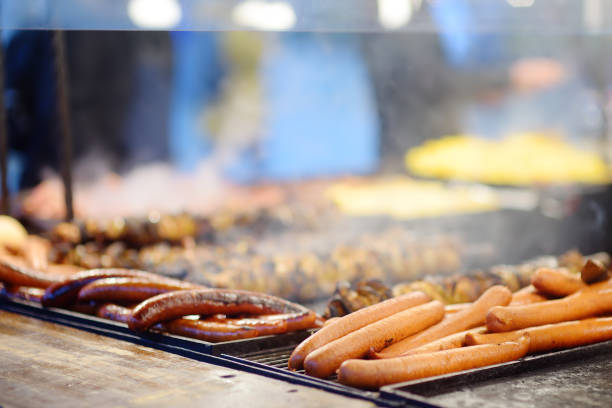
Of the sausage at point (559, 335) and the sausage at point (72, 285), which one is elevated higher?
the sausage at point (72, 285)

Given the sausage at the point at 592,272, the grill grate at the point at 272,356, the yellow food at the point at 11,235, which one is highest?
the yellow food at the point at 11,235

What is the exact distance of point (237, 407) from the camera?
2.71 meters

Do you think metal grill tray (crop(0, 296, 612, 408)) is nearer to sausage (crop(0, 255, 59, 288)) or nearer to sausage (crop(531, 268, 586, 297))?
sausage (crop(531, 268, 586, 297))

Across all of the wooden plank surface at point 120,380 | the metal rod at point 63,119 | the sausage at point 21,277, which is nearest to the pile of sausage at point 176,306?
the wooden plank surface at point 120,380

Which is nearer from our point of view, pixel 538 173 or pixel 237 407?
pixel 237 407

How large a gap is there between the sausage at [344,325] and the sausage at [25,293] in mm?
2033

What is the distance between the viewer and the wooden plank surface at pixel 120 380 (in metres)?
2.80

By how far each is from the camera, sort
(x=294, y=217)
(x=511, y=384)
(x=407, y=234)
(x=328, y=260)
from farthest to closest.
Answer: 1. (x=294, y=217)
2. (x=407, y=234)
3. (x=328, y=260)
4. (x=511, y=384)

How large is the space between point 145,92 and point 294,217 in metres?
4.39

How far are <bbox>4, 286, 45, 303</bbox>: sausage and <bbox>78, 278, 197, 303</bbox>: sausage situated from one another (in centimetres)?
62

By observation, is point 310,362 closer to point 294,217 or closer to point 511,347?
point 511,347

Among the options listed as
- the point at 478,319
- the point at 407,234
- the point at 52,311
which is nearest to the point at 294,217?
the point at 407,234

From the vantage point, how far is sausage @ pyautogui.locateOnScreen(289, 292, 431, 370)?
321 cm

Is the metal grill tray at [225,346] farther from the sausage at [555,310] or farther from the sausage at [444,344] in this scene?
the sausage at [555,310]
